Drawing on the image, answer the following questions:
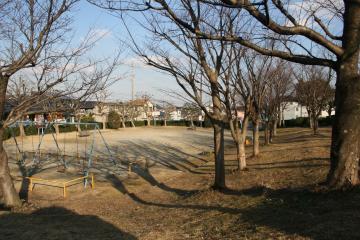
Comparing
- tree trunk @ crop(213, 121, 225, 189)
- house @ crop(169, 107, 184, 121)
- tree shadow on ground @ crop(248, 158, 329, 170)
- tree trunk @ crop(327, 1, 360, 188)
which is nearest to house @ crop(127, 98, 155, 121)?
house @ crop(169, 107, 184, 121)

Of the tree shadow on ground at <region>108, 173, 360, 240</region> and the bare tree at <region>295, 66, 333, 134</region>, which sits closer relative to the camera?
the tree shadow on ground at <region>108, 173, 360, 240</region>

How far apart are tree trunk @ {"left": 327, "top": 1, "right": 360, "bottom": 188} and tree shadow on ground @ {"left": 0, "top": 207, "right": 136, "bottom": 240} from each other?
3263 millimetres

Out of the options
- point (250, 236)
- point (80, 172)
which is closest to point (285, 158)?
point (80, 172)

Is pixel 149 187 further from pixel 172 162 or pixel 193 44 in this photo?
pixel 172 162

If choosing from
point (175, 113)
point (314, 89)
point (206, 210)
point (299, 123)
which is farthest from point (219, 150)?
point (175, 113)

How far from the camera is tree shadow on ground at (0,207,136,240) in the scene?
649 cm

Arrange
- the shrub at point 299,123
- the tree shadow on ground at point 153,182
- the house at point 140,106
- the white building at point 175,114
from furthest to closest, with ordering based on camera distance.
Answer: the white building at point 175,114 < the house at point 140,106 < the shrub at point 299,123 < the tree shadow on ground at point 153,182

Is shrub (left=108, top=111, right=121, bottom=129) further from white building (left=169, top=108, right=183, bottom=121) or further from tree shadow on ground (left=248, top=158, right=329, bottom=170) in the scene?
tree shadow on ground (left=248, top=158, right=329, bottom=170)

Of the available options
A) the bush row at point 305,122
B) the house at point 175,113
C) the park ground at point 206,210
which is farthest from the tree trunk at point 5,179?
the house at point 175,113

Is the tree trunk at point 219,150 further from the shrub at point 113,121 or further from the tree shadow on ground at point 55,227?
the shrub at point 113,121

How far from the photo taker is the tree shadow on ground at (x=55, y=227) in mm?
6492

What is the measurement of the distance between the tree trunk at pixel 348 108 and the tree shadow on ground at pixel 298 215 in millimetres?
340

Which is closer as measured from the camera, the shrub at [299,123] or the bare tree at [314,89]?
the bare tree at [314,89]

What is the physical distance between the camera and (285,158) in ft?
51.4
